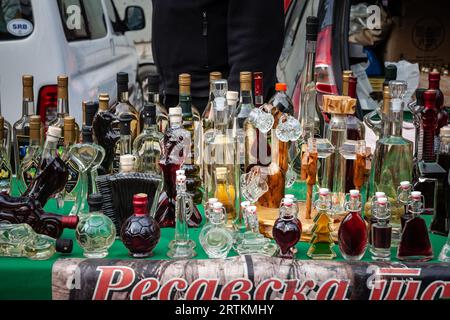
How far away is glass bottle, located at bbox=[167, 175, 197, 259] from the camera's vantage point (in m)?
1.67

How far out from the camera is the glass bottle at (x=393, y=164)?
1.81 meters

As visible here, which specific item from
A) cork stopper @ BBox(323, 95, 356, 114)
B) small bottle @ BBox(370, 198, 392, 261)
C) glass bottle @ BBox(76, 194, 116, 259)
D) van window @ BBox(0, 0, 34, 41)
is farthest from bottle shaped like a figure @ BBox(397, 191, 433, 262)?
van window @ BBox(0, 0, 34, 41)

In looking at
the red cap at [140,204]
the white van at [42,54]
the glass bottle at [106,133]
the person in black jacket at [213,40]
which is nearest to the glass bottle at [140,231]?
the red cap at [140,204]

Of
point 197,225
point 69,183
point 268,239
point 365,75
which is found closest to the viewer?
point 268,239

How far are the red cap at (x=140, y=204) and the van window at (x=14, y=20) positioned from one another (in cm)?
182

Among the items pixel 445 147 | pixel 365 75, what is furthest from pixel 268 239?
pixel 365 75

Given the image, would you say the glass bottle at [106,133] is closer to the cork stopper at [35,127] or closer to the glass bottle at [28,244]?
the cork stopper at [35,127]

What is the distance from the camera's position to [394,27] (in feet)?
13.7

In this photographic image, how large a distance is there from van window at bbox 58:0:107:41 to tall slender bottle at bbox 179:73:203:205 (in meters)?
1.51

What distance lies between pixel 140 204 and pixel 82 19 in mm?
2346

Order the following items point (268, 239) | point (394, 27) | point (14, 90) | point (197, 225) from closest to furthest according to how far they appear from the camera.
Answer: point (268, 239) → point (197, 225) → point (14, 90) → point (394, 27)

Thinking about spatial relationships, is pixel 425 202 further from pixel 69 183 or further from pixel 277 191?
pixel 69 183

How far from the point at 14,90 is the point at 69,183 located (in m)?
1.28

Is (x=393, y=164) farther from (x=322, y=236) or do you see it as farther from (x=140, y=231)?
(x=140, y=231)
